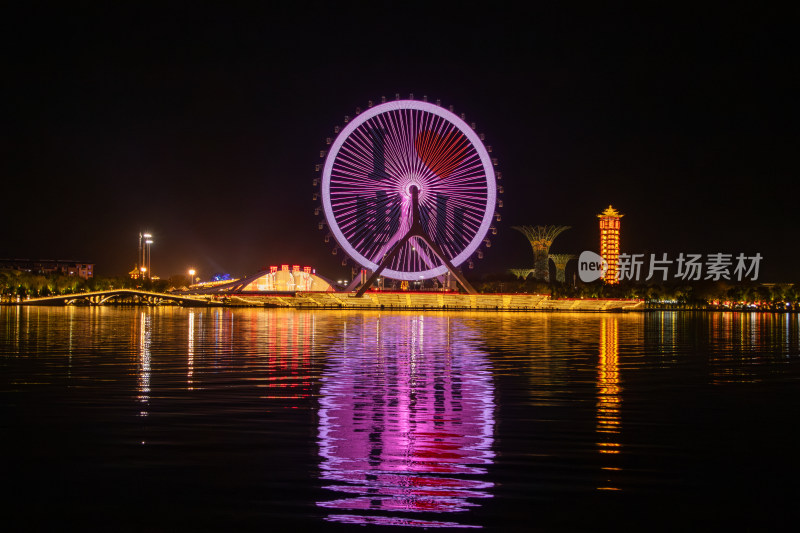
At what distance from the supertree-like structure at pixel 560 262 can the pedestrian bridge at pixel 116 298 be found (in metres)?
74.4

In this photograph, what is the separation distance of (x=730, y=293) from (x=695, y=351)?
380ft

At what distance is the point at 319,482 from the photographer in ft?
29.0

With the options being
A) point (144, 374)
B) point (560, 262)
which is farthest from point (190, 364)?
point (560, 262)

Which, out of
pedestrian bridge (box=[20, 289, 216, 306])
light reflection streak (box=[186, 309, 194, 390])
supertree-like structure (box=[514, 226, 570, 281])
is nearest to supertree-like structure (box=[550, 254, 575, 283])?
supertree-like structure (box=[514, 226, 570, 281])

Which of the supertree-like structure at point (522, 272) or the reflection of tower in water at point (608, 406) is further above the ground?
the supertree-like structure at point (522, 272)

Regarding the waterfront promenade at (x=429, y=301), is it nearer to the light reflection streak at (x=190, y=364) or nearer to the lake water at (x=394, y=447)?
the light reflection streak at (x=190, y=364)

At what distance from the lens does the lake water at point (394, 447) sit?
7.77 metres

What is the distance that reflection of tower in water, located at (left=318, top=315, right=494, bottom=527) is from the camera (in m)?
8.08

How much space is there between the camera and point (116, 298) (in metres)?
129

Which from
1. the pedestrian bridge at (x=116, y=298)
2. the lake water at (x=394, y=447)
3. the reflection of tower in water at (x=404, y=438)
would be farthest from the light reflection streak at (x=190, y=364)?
the pedestrian bridge at (x=116, y=298)

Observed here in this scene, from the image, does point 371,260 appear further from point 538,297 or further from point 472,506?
point 472,506

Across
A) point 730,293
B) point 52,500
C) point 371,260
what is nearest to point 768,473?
point 52,500

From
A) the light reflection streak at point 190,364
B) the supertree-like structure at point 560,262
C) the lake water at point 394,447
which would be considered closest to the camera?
the lake water at point 394,447

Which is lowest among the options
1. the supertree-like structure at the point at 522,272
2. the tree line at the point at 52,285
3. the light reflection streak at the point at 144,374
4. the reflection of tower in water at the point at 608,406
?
the reflection of tower in water at the point at 608,406
